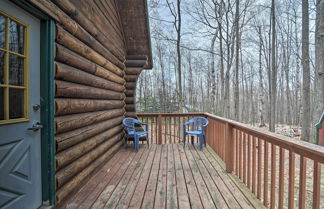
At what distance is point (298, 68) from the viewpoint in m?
13.1

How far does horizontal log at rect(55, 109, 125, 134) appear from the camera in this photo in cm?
187

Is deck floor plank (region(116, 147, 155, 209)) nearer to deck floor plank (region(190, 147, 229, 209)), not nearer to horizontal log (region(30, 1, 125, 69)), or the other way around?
deck floor plank (region(190, 147, 229, 209))

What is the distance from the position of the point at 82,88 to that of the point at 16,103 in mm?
932

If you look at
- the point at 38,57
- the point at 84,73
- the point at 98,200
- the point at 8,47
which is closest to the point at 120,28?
the point at 84,73

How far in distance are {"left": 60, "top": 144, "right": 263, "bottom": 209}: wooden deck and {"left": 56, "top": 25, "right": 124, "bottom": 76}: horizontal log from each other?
6.08ft

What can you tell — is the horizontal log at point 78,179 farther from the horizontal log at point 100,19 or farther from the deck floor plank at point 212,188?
the horizontal log at point 100,19

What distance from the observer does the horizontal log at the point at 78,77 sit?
1880 mm

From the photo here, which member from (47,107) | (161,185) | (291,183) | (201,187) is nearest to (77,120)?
(47,107)

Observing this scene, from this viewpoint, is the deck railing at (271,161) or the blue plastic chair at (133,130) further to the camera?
the blue plastic chair at (133,130)

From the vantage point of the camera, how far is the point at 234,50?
9.79 metres

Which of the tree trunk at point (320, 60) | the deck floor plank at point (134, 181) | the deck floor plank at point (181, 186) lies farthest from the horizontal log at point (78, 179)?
the tree trunk at point (320, 60)

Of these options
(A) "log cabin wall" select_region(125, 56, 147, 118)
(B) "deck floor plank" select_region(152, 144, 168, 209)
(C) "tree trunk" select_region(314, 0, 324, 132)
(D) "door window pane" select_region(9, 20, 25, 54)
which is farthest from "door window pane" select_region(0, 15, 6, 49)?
(C) "tree trunk" select_region(314, 0, 324, 132)

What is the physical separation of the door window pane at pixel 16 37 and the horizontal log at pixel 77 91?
457mm

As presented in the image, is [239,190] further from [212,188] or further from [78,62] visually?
[78,62]
